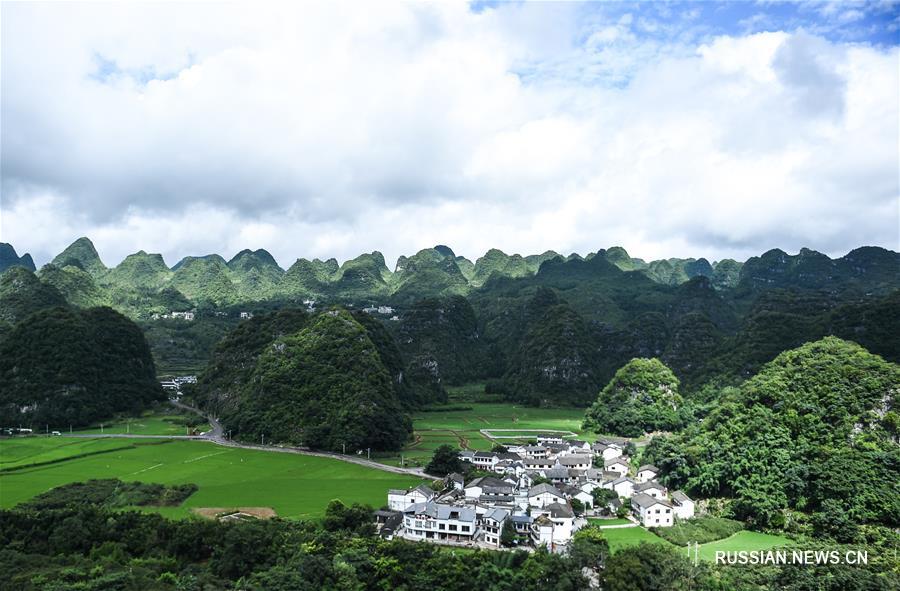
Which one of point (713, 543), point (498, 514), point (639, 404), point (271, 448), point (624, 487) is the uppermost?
point (639, 404)

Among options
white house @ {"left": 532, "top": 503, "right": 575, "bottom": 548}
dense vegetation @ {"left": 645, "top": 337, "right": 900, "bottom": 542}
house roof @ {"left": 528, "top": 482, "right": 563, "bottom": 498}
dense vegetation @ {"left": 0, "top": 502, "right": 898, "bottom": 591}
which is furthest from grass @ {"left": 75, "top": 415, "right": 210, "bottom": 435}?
dense vegetation @ {"left": 645, "top": 337, "right": 900, "bottom": 542}

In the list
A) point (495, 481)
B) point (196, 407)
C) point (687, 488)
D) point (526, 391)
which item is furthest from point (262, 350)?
point (687, 488)

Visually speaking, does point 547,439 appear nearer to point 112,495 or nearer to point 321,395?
point 321,395

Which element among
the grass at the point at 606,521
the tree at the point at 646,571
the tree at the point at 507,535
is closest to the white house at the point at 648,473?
the grass at the point at 606,521

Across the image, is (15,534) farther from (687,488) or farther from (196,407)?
(196,407)

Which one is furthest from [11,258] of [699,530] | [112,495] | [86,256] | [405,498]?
[699,530]

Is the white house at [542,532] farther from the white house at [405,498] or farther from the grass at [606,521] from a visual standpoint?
the white house at [405,498]
